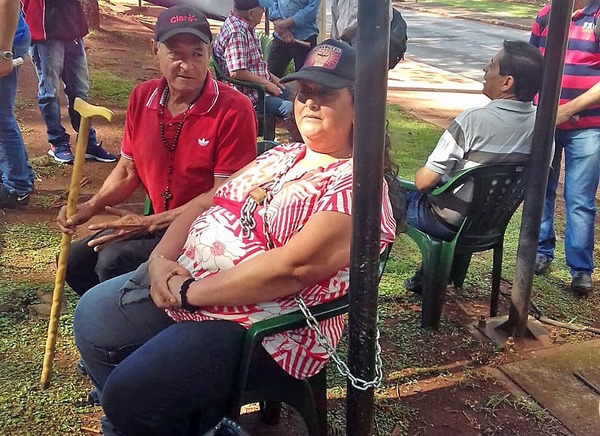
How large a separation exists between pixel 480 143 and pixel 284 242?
4.89ft

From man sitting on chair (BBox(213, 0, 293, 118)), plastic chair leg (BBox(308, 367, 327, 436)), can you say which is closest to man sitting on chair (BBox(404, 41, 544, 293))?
plastic chair leg (BBox(308, 367, 327, 436))

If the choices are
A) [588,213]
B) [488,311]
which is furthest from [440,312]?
[588,213]

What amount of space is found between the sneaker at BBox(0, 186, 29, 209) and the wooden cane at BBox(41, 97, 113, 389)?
226cm

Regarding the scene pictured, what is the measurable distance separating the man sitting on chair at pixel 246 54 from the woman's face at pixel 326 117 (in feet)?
9.28

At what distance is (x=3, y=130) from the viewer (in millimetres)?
4504

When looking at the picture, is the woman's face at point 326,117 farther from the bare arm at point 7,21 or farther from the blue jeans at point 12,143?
the blue jeans at point 12,143

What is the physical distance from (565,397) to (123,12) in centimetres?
1576

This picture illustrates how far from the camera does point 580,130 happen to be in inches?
153

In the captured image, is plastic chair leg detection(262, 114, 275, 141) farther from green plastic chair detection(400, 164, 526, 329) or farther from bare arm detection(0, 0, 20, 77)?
green plastic chair detection(400, 164, 526, 329)

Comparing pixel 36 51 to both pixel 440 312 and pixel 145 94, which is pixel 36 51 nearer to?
pixel 145 94

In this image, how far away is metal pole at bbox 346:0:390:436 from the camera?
5.72ft

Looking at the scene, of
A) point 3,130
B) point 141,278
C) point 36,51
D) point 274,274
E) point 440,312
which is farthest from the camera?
point 36,51

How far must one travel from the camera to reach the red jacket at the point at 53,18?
5059 millimetres

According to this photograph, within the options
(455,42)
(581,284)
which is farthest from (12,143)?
(455,42)
